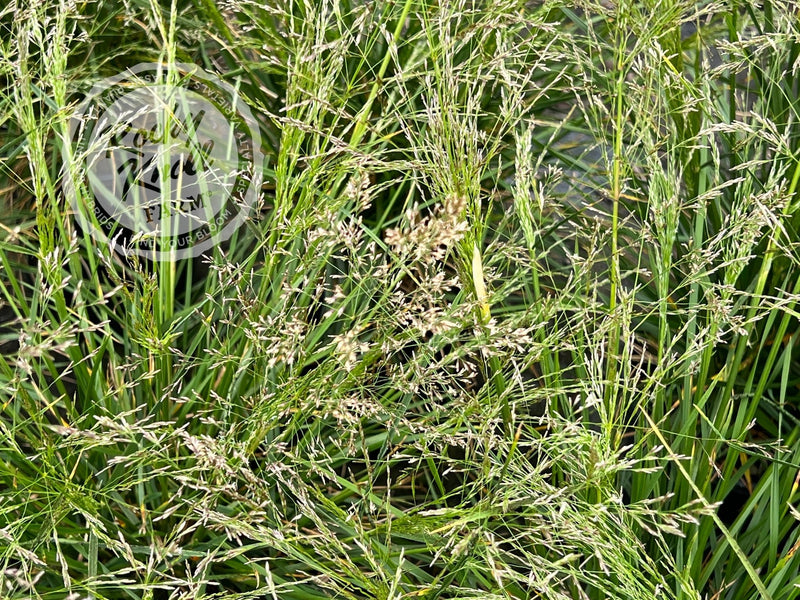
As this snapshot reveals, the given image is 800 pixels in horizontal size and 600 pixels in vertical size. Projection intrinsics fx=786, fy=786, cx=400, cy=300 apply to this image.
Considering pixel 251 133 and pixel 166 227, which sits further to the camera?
pixel 251 133

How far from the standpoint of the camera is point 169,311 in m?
1.15

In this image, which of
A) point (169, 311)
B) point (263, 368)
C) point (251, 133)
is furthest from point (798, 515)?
point (251, 133)

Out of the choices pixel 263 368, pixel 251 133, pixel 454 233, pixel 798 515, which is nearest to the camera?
pixel 454 233

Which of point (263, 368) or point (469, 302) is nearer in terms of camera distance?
point (469, 302)

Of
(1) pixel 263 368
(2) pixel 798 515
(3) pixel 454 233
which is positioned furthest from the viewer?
(1) pixel 263 368

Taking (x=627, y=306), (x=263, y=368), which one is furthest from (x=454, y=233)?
(x=263, y=368)

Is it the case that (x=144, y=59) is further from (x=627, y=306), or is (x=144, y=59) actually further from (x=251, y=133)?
(x=627, y=306)

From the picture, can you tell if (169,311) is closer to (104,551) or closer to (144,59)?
(104,551)

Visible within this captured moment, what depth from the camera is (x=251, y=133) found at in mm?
1395

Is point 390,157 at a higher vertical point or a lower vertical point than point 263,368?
higher

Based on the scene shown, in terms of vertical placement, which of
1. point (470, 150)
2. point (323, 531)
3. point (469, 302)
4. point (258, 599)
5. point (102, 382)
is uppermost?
point (470, 150)

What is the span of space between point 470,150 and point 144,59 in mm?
914

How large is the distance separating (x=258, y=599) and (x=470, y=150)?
0.67m

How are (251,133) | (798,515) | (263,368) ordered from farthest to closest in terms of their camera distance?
(251,133) → (263,368) → (798,515)
